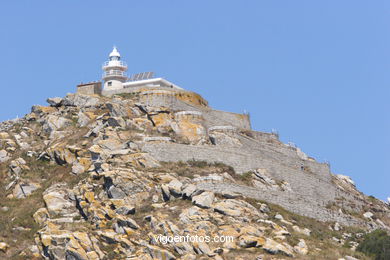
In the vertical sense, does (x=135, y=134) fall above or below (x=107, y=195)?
above

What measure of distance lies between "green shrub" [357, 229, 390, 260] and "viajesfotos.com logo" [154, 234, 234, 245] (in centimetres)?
1113

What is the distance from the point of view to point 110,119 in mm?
82875

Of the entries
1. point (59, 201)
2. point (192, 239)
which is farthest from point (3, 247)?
point (192, 239)

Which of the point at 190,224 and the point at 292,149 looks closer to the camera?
the point at 190,224

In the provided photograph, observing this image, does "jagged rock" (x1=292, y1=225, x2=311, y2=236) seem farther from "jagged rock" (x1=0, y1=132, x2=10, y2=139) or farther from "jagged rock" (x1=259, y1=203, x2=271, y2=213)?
"jagged rock" (x1=0, y1=132, x2=10, y2=139)

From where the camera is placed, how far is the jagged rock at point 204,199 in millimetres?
68375

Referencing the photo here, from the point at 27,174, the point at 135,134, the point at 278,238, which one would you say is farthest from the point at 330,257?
the point at 27,174

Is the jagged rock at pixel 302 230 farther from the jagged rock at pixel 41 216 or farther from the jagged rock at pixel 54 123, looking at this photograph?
the jagged rock at pixel 54 123

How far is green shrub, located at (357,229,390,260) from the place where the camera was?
229 feet

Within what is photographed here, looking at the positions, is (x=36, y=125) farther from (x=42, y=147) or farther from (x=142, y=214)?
(x=142, y=214)

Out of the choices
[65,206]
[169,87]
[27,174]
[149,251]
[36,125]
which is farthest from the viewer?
[169,87]

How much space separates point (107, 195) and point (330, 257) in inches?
648

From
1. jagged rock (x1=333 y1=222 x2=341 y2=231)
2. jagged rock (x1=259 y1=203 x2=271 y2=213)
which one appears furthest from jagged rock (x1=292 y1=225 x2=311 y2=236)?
jagged rock (x1=333 y1=222 x2=341 y2=231)

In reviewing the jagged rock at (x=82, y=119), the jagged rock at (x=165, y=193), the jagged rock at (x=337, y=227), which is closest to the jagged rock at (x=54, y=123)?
the jagged rock at (x=82, y=119)
